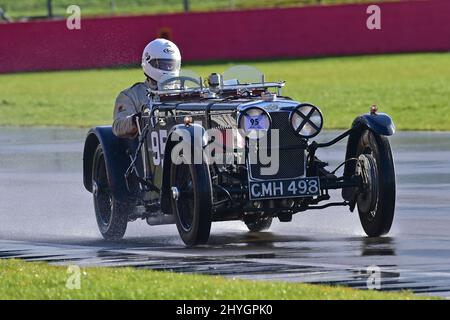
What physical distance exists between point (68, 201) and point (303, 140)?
13.5ft

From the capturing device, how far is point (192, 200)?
10.2 meters

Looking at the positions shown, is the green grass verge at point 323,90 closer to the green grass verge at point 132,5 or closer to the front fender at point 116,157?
the green grass verge at point 132,5

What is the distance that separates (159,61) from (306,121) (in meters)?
1.72

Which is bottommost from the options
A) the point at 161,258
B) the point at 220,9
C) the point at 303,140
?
the point at 161,258

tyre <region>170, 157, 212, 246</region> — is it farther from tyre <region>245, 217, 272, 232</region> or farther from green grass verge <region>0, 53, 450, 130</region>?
green grass verge <region>0, 53, 450, 130</region>

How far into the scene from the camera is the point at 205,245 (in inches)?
405

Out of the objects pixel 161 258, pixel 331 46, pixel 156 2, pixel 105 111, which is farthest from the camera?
pixel 156 2

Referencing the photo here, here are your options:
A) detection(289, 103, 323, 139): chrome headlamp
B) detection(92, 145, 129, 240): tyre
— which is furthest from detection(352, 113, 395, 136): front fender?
detection(92, 145, 129, 240): tyre

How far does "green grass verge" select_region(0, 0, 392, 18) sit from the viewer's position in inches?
1802

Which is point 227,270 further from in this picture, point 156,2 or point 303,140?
point 156,2

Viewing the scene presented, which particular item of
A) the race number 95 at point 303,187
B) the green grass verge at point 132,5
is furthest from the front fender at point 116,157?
the green grass verge at point 132,5

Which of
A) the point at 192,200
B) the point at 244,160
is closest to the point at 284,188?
the point at 244,160
